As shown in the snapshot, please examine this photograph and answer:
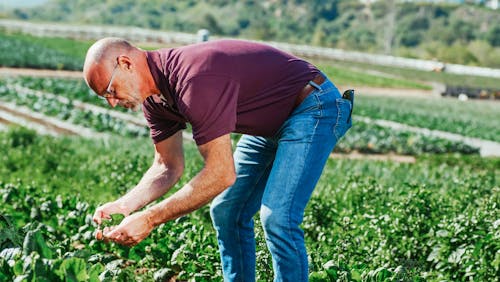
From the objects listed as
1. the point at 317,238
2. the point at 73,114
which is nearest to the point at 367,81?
the point at 73,114

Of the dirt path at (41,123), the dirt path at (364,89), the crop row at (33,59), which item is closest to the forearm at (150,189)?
the dirt path at (41,123)

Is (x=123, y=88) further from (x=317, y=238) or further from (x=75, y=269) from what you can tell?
(x=317, y=238)

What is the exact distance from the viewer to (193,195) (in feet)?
11.1

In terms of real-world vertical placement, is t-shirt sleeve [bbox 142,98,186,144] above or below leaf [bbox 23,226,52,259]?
above

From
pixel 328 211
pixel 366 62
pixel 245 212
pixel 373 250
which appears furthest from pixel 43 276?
pixel 366 62

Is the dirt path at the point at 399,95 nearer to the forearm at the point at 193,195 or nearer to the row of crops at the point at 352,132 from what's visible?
the row of crops at the point at 352,132

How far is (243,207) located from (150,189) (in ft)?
1.70

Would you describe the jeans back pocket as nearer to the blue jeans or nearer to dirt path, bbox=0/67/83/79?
the blue jeans

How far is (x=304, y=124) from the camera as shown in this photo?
145 inches

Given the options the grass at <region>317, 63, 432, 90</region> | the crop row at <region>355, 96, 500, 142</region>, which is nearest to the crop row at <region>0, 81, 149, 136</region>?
the crop row at <region>355, 96, 500, 142</region>

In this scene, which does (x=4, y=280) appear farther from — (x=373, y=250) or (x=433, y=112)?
(x=433, y=112)

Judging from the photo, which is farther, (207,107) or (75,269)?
(207,107)

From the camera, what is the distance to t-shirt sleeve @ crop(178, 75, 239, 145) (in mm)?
3277

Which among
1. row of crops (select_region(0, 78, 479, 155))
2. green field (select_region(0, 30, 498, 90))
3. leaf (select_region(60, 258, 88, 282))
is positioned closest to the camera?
leaf (select_region(60, 258, 88, 282))
